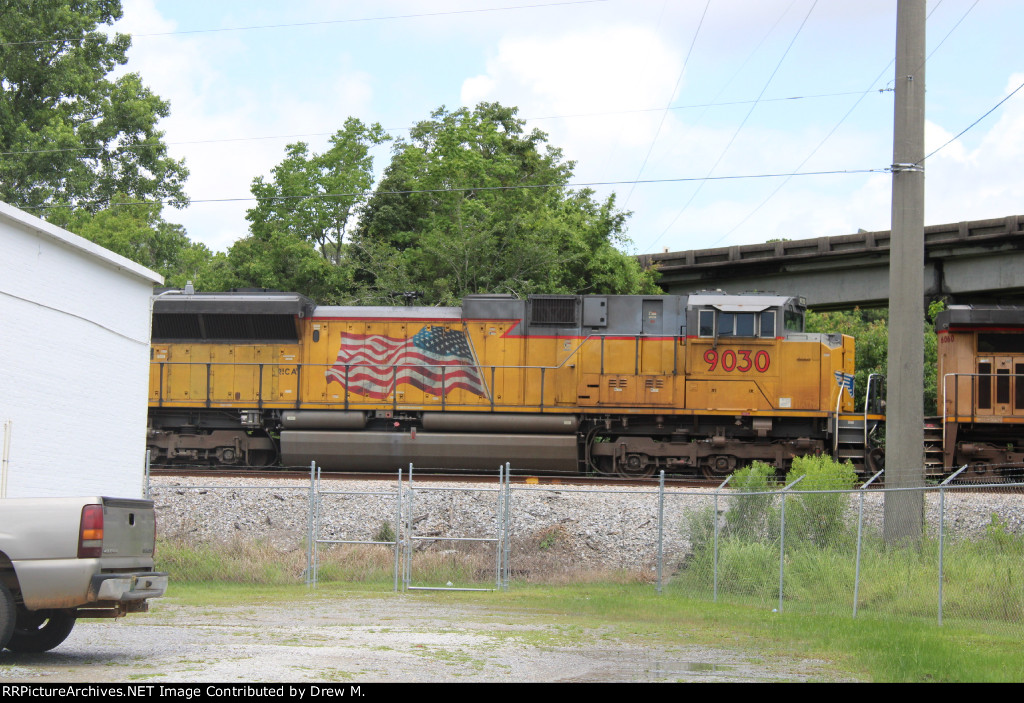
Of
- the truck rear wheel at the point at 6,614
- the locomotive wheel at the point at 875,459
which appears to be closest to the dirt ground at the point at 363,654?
the truck rear wheel at the point at 6,614

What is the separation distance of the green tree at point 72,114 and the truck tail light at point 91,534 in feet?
111

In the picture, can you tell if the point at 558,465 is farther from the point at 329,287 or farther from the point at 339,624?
the point at 329,287

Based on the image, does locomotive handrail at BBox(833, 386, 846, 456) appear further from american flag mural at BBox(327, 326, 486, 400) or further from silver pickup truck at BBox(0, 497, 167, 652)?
silver pickup truck at BBox(0, 497, 167, 652)

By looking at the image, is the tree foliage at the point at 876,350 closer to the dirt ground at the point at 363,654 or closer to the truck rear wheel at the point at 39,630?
the dirt ground at the point at 363,654

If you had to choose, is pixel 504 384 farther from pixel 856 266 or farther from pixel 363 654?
pixel 856 266

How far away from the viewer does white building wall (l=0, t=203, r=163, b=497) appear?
12.6 metres

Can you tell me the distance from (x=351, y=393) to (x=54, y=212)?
22184mm

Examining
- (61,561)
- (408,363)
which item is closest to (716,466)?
(408,363)

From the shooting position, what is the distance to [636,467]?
20828 mm

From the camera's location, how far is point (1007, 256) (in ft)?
102

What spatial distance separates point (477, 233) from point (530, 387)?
1187 cm

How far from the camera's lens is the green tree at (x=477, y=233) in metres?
31.8
